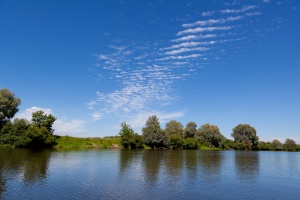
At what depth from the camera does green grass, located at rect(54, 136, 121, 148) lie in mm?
125012

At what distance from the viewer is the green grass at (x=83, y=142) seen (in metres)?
125

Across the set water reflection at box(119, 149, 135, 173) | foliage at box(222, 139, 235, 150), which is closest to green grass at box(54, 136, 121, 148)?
water reflection at box(119, 149, 135, 173)

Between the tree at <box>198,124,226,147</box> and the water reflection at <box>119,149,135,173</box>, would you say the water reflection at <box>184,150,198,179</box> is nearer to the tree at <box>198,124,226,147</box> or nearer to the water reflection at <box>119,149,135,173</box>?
the water reflection at <box>119,149,135,173</box>

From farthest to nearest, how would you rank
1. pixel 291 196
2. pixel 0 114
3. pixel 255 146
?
pixel 255 146
pixel 0 114
pixel 291 196

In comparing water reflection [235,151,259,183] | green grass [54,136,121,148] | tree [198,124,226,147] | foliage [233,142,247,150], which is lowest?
water reflection [235,151,259,183]

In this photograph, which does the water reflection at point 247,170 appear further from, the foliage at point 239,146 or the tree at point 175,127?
A: the foliage at point 239,146

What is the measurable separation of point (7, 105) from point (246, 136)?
153 meters

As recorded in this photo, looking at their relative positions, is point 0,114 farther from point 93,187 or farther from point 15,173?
point 93,187

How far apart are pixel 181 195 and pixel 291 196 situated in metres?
13.5

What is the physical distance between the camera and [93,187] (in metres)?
31.4

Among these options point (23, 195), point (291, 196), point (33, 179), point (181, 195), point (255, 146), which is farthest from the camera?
point (255, 146)

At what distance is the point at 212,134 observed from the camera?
560 feet

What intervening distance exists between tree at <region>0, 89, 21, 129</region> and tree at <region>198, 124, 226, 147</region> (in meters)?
110

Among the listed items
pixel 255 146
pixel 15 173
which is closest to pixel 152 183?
pixel 15 173
